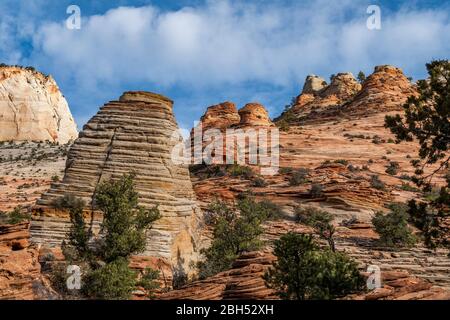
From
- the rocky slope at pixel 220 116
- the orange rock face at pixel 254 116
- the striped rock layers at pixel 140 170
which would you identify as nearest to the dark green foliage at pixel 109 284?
the striped rock layers at pixel 140 170

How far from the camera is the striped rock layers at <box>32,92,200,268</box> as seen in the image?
23188 mm

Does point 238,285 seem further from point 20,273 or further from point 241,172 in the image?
point 241,172

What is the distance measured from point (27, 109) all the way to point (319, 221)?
86643 mm

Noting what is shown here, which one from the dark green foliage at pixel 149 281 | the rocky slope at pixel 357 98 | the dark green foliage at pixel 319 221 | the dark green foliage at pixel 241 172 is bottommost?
the dark green foliage at pixel 149 281

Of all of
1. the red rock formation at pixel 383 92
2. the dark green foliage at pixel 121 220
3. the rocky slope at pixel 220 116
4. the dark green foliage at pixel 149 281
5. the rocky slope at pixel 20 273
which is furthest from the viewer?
the red rock formation at pixel 383 92

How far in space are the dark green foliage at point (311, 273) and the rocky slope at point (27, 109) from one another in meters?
93.2

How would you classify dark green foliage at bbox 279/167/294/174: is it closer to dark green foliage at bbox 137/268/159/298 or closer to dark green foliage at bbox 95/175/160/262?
dark green foliage at bbox 95/175/160/262

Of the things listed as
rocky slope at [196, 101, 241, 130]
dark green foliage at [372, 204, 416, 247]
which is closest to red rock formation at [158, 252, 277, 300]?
dark green foliage at [372, 204, 416, 247]

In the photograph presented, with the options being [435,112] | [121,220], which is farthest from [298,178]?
[435,112]

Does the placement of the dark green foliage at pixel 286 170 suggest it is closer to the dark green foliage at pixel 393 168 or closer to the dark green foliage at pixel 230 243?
the dark green foliage at pixel 393 168

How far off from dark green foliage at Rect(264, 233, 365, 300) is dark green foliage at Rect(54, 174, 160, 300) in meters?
6.30

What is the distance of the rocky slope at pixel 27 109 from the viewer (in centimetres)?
9694

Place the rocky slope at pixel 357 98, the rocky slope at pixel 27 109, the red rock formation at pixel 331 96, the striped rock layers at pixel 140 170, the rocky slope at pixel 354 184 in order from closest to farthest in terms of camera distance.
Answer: the rocky slope at pixel 354 184 < the striped rock layers at pixel 140 170 < the rocky slope at pixel 357 98 < the red rock formation at pixel 331 96 < the rocky slope at pixel 27 109

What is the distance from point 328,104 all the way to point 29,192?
51.7 metres
